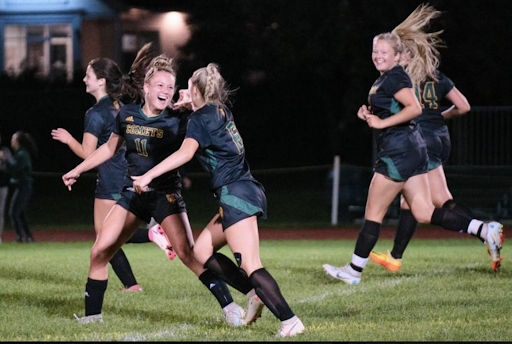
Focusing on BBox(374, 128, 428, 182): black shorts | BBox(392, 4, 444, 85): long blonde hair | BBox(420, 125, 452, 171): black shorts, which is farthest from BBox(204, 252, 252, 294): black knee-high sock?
BBox(420, 125, 452, 171): black shorts

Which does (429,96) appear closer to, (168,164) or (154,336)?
(168,164)

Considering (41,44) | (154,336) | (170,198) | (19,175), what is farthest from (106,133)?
(41,44)

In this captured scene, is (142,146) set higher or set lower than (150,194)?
higher

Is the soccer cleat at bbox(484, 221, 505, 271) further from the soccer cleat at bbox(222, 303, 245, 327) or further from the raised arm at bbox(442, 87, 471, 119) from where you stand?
the soccer cleat at bbox(222, 303, 245, 327)

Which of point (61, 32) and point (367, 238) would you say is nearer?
point (367, 238)

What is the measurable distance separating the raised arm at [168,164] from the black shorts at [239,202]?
381 mm

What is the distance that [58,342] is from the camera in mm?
6492

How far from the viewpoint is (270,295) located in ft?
21.7

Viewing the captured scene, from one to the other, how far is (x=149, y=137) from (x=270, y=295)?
61.9 inches

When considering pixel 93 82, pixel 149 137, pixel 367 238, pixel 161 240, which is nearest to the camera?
pixel 149 137

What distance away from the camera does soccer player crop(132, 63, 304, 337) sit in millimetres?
6641

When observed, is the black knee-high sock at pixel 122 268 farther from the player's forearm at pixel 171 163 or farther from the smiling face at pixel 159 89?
the player's forearm at pixel 171 163

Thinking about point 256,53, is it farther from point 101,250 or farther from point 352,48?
point 101,250

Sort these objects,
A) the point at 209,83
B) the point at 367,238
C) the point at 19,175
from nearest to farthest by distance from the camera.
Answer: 1. the point at 209,83
2. the point at 367,238
3. the point at 19,175
